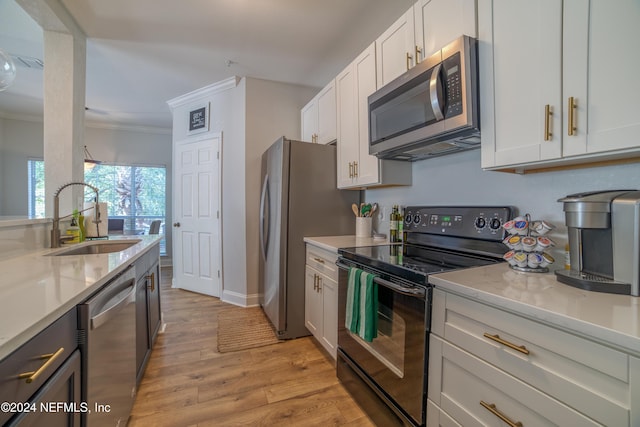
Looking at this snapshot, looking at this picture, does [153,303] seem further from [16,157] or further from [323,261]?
[16,157]

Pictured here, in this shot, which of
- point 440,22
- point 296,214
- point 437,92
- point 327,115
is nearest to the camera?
point 437,92

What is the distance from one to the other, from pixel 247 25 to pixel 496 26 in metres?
1.97

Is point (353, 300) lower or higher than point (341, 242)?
lower

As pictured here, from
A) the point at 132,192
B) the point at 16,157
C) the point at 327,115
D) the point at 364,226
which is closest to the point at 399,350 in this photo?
the point at 364,226

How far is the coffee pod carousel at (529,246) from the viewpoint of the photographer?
113cm

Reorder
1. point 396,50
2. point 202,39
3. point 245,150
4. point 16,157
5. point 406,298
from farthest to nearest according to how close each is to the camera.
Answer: point 16,157 < point 245,150 < point 202,39 < point 396,50 < point 406,298

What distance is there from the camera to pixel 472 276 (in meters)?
Answer: 1.09

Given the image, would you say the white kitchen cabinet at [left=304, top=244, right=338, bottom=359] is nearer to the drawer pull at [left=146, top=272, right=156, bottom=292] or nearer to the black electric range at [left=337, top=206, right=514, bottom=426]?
the black electric range at [left=337, top=206, right=514, bottom=426]

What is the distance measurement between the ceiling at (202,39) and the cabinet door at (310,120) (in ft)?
1.48

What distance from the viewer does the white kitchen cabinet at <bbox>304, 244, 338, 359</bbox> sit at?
6.29ft

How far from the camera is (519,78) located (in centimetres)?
112

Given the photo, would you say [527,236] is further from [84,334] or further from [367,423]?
[84,334]

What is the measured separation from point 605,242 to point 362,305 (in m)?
1.01

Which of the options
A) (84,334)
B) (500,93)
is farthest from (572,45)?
(84,334)
